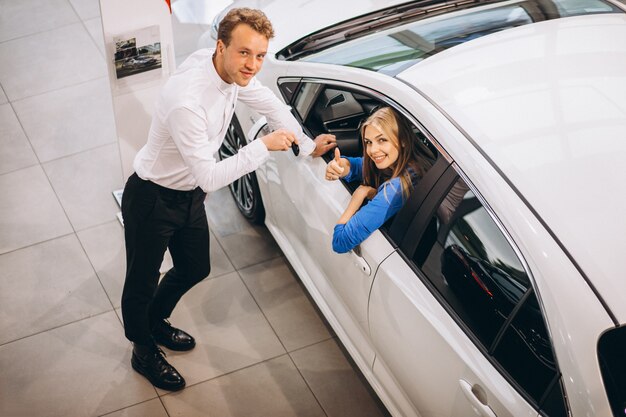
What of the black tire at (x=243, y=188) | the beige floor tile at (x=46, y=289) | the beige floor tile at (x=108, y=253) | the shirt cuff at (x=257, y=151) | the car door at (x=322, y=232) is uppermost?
the shirt cuff at (x=257, y=151)

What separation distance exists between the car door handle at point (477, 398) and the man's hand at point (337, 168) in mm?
1086

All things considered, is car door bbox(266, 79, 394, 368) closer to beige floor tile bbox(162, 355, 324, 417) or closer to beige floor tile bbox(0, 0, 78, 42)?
beige floor tile bbox(162, 355, 324, 417)

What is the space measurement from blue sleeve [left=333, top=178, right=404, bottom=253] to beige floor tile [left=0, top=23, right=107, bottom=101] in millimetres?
3528

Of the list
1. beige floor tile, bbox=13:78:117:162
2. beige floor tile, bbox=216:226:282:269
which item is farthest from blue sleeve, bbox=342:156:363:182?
beige floor tile, bbox=13:78:117:162

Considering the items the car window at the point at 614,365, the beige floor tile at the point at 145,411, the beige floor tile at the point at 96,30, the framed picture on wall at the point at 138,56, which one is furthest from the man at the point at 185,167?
the beige floor tile at the point at 96,30

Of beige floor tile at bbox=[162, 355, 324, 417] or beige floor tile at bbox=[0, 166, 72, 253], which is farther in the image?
beige floor tile at bbox=[0, 166, 72, 253]

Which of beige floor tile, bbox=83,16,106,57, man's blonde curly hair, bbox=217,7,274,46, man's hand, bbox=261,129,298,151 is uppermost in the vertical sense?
man's blonde curly hair, bbox=217,7,274,46

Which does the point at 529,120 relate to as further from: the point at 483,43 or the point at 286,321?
the point at 286,321

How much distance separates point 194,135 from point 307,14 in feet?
5.04

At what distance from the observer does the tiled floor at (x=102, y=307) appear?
376 cm

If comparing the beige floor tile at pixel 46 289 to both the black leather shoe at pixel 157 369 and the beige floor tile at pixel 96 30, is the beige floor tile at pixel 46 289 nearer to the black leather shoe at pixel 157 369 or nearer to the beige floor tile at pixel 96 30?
the black leather shoe at pixel 157 369

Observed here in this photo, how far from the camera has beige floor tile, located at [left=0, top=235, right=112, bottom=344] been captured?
13.5 feet

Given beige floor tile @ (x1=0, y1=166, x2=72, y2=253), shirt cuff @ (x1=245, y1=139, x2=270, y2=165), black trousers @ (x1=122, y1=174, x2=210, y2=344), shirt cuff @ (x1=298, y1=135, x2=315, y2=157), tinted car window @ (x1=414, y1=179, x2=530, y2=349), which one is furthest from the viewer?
beige floor tile @ (x1=0, y1=166, x2=72, y2=253)

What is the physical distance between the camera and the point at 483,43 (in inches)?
123
